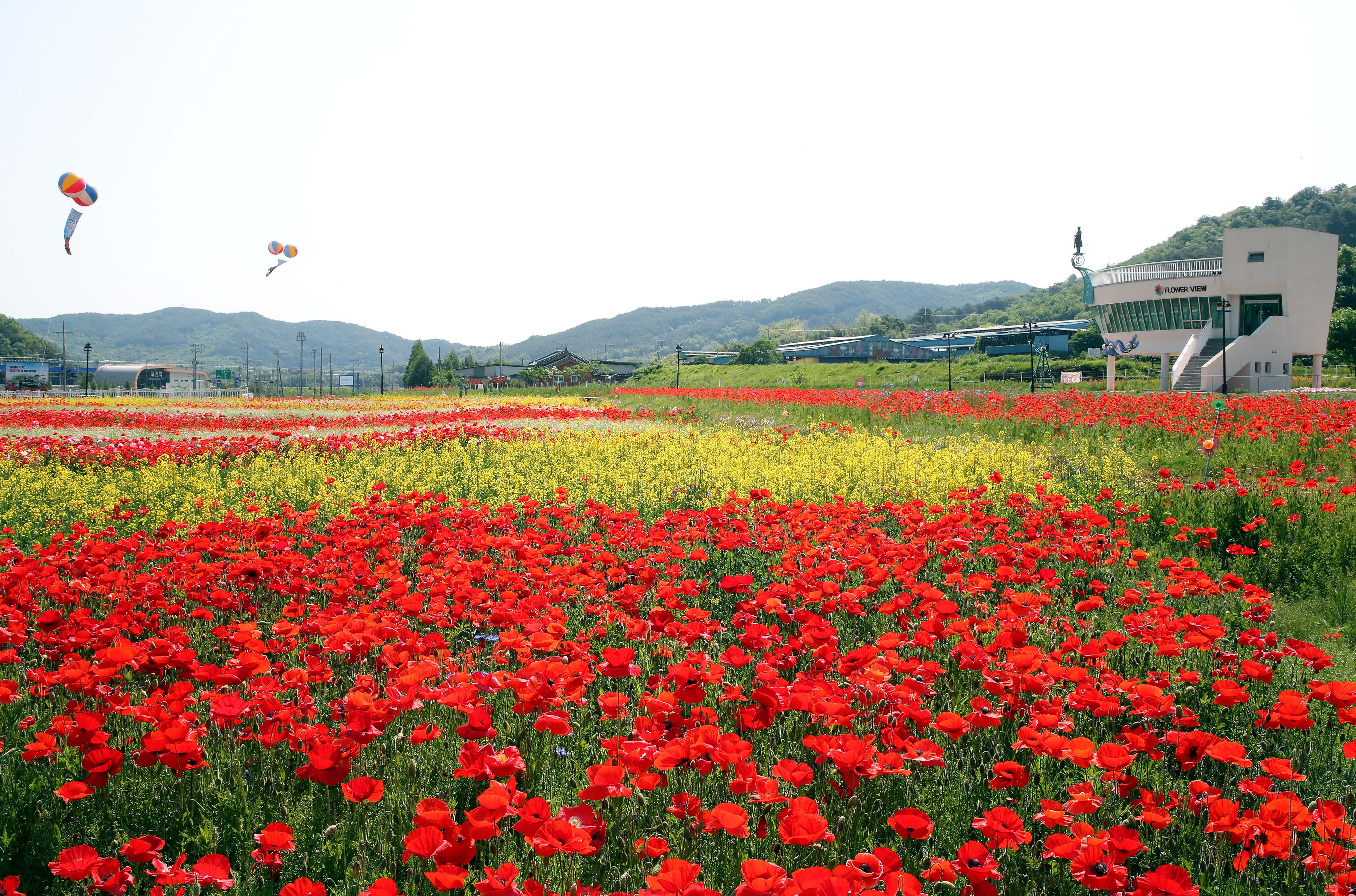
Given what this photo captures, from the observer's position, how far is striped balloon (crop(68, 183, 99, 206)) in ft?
85.0

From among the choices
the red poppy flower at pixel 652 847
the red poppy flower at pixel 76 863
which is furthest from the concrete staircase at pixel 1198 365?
the red poppy flower at pixel 76 863

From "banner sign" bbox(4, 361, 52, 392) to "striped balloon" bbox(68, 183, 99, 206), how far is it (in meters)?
58.1

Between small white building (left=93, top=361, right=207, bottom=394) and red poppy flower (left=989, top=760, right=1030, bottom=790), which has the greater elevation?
small white building (left=93, top=361, right=207, bottom=394)

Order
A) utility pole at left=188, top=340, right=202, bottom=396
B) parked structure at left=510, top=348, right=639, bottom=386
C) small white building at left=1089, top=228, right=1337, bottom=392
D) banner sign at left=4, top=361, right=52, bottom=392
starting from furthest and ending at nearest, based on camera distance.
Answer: parked structure at left=510, top=348, right=639, bottom=386 → banner sign at left=4, top=361, right=52, bottom=392 → utility pole at left=188, top=340, right=202, bottom=396 → small white building at left=1089, top=228, right=1337, bottom=392

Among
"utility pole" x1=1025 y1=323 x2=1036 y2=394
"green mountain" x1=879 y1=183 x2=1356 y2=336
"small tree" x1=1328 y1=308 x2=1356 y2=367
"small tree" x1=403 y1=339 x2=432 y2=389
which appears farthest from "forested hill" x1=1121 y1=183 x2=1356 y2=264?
"small tree" x1=403 y1=339 x2=432 y2=389

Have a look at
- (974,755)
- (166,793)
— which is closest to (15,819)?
(166,793)

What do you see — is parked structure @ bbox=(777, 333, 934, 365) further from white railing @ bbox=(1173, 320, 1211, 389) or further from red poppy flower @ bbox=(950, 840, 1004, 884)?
red poppy flower @ bbox=(950, 840, 1004, 884)

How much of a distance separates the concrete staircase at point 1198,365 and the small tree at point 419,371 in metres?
85.3

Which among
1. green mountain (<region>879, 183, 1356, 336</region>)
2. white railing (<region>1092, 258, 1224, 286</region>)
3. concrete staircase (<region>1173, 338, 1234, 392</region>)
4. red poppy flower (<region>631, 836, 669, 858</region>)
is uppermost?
→ green mountain (<region>879, 183, 1356, 336</region>)

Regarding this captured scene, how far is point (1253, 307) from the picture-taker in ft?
171

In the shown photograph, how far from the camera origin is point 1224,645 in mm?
4121

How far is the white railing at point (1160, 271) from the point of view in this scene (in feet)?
174

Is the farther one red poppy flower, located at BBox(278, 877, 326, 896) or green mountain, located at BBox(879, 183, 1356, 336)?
green mountain, located at BBox(879, 183, 1356, 336)

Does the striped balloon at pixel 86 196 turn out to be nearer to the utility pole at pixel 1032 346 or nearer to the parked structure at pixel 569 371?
the utility pole at pixel 1032 346
